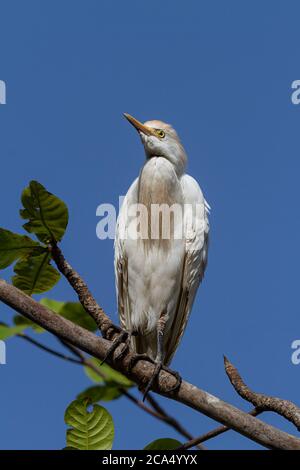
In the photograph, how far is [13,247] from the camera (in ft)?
11.8

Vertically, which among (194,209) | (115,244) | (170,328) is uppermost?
(194,209)

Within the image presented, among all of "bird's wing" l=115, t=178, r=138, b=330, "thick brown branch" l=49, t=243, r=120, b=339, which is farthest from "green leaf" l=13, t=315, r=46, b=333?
"bird's wing" l=115, t=178, r=138, b=330

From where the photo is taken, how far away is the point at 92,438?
3043 mm

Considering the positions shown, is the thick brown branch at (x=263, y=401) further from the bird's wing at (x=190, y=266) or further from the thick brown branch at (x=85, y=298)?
the bird's wing at (x=190, y=266)

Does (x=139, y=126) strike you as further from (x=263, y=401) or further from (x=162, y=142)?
(x=263, y=401)

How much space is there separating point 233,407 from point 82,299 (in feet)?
2.82

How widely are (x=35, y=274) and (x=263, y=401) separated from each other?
1.32 meters

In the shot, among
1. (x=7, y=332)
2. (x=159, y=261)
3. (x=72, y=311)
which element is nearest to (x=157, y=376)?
(x=72, y=311)

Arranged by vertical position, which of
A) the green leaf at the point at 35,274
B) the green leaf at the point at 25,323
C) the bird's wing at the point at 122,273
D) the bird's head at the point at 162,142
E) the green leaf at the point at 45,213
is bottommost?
the green leaf at the point at 25,323

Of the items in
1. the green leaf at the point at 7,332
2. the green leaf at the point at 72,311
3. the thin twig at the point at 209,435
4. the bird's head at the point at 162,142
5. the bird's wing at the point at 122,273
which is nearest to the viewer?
the green leaf at the point at 7,332

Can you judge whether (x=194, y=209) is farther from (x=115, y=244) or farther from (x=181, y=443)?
(x=181, y=443)

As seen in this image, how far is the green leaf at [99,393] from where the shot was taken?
306cm

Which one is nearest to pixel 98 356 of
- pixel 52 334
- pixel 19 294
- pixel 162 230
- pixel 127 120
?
pixel 52 334

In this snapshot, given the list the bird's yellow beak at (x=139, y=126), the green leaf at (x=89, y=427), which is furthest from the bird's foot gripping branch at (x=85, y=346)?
the bird's yellow beak at (x=139, y=126)
